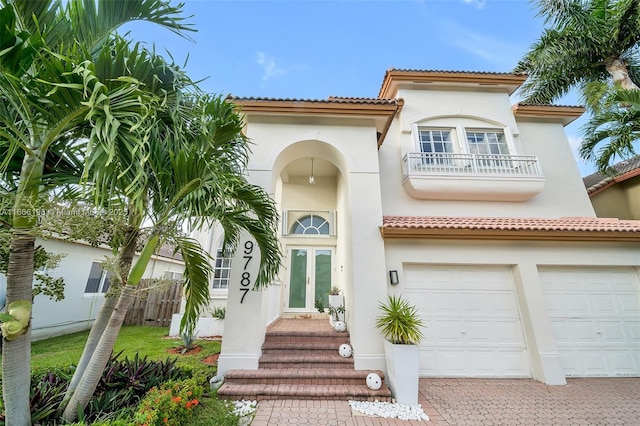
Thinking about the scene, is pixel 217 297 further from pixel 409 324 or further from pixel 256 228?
pixel 409 324

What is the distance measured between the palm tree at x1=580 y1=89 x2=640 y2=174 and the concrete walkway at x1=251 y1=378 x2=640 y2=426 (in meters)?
6.99

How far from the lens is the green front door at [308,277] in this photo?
961 cm

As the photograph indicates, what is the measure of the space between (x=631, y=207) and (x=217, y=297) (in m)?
18.2

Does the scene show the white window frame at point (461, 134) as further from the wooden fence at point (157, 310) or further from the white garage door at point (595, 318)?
the wooden fence at point (157, 310)

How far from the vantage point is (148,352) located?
23.6 feet

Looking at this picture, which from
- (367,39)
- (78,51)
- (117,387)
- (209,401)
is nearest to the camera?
(78,51)

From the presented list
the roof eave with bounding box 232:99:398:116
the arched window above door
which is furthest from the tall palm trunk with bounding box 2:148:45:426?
the arched window above door

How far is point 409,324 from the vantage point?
5418 millimetres

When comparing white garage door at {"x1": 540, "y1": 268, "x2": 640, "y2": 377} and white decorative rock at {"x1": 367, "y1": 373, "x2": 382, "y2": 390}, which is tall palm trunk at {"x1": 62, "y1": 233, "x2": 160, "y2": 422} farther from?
white garage door at {"x1": 540, "y1": 268, "x2": 640, "y2": 377}

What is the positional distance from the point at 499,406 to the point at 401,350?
7.06ft

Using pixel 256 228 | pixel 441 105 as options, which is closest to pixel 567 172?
pixel 441 105

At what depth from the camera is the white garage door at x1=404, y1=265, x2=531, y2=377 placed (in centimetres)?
638

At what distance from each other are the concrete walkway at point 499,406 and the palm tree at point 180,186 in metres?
2.69

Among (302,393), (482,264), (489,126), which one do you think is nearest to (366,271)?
(302,393)
